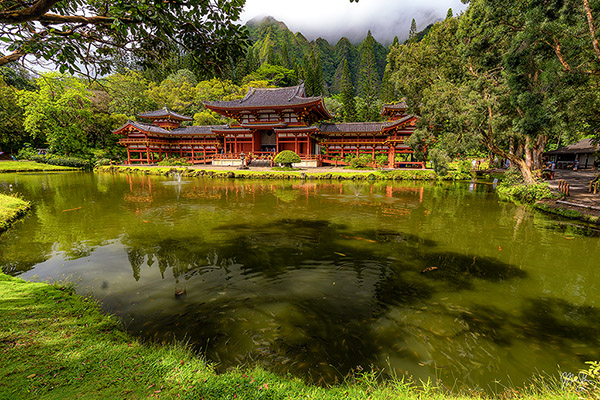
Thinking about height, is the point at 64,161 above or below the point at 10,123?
below

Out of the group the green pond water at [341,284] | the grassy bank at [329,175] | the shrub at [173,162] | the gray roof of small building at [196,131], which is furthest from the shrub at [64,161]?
the green pond water at [341,284]

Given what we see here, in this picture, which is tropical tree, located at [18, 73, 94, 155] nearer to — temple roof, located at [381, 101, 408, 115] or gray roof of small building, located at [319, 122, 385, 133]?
gray roof of small building, located at [319, 122, 385, 133]

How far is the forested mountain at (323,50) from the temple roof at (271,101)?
6686 cm

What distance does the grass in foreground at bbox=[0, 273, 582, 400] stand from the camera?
225 cm

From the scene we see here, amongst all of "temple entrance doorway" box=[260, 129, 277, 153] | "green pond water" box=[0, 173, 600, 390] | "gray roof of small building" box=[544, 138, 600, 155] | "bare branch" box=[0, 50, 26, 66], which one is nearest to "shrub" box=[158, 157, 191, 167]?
"temple entrance doorway" box=[260, 129, 277, 153]

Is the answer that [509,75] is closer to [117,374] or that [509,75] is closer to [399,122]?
[399,122]

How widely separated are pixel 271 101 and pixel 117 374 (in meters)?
29.6

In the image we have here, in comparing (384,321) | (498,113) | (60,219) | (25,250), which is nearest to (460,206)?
(498,113)

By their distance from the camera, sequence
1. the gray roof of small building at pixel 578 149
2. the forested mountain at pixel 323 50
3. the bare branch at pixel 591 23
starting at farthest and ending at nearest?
the forested mountain at pixel 323 50 → the gray roof of small building at pixel 578 149 → the bare branch at pixel 591 23

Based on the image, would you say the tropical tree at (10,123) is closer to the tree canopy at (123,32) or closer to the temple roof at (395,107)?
the tree canopy at (123,32)

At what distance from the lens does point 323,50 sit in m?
107

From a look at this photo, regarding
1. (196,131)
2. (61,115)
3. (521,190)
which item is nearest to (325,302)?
(521,190)

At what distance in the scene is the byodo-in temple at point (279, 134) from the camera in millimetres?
26984

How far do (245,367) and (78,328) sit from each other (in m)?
2.12
